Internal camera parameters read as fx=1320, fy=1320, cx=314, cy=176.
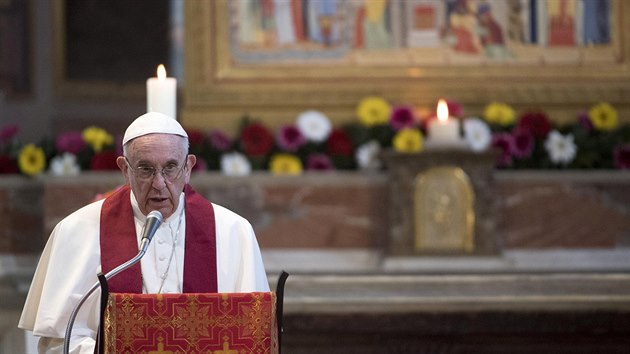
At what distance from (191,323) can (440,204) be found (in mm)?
3251

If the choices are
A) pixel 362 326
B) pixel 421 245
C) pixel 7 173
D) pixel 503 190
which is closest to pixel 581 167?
pixel 503 190

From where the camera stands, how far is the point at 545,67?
7297mm

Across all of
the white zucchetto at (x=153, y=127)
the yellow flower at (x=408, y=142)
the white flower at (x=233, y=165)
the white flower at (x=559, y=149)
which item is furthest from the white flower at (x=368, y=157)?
the white zucchetto at (x=153, y=127)

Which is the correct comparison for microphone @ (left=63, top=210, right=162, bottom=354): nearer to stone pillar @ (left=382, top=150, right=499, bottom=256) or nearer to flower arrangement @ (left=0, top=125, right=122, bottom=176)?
stone pillar @ (left=382, top=150, right=499, bottom=256)

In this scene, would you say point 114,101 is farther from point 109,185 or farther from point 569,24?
point 569,24

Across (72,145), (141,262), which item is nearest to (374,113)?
(72,145)

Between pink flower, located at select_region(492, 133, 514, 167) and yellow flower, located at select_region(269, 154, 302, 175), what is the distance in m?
1.06

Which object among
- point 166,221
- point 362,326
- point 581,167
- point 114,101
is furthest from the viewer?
point 114,101

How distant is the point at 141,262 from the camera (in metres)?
4.18

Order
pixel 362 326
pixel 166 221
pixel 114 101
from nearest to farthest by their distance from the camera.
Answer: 1. pixel 166 221
2. pixel 362 326
3. pixel 114 101

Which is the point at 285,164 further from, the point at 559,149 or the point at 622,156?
the point at 622,156

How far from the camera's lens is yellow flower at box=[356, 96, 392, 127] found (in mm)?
7086

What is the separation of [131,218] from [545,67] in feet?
12.1

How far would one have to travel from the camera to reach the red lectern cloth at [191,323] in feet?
12.2
